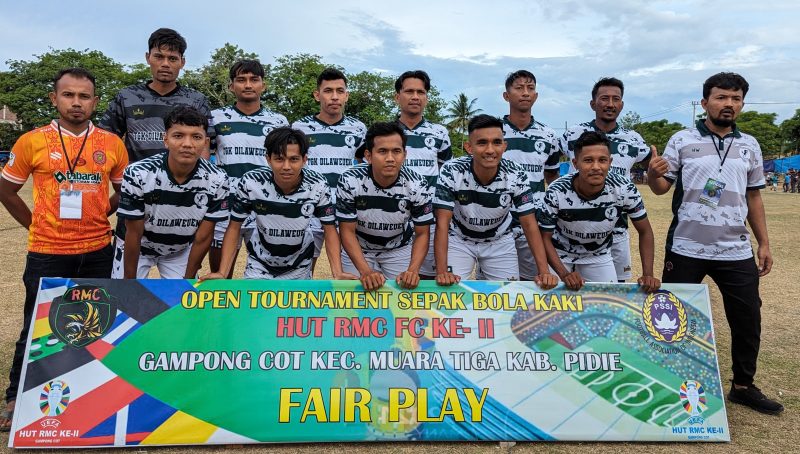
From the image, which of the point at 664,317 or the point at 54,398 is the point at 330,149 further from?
the point at 664,317

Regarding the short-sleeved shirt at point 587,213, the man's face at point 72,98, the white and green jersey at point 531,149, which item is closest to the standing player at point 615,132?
the white and green jersey at point 531,149

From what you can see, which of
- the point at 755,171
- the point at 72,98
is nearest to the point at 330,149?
the point at 72,98

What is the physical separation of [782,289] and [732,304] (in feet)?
17.6

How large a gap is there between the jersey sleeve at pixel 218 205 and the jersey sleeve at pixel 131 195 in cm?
48

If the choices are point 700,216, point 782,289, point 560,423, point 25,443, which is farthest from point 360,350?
point 782,289

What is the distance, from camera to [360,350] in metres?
3.60

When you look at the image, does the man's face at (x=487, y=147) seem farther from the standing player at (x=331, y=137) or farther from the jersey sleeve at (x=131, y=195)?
the jersey sleeve at (x=131, y=195)

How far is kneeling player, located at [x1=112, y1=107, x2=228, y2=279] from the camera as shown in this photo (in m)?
4.03

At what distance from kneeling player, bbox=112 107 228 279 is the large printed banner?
0.55 m

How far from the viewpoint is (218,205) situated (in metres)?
4.24

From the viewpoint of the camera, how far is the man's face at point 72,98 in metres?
3.94

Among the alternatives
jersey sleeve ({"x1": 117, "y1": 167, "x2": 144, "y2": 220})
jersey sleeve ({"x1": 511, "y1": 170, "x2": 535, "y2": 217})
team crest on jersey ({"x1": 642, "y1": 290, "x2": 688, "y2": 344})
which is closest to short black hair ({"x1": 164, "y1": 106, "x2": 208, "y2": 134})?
jersey sleeve ({"x1": 117, "y1": 167, "x2": 144, "y2": 220})

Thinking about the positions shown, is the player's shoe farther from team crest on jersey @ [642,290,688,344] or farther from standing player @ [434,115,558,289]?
standing player @ [434,115,558,289]

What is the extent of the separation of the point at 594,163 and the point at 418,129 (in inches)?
73.3
